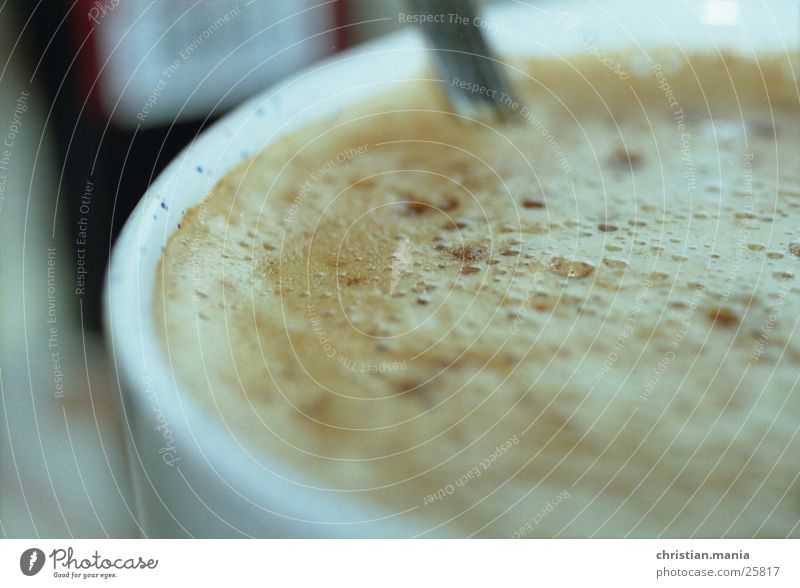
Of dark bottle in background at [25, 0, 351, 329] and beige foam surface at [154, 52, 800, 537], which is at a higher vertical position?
dark bottle in background at [25, 0, 351, 329]

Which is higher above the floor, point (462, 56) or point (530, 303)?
point (462, 56)

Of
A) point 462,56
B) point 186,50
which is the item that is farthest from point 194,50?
point 462,56

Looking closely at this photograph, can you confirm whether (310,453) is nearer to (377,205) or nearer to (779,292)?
(377,205)

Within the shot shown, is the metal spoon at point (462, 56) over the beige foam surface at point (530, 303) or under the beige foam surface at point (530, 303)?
over

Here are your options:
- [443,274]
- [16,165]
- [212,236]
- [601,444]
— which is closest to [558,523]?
[601,444]

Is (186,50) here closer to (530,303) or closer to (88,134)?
(88,134)
